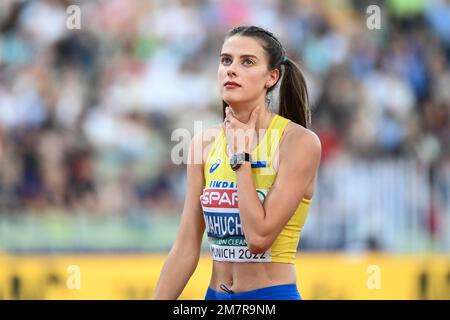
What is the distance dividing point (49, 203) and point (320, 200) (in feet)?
10.1

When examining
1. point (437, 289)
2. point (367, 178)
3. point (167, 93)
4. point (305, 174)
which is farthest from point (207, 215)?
point (167, 93)

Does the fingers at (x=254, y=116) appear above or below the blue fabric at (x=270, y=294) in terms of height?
above

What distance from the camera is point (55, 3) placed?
12.4m

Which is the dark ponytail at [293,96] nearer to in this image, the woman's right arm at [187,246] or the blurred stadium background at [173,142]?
the woman's right arm at [187,246]

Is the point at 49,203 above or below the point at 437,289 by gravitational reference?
above

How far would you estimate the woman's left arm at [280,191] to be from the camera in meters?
4.64

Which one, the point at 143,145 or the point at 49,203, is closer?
the point at 49,203

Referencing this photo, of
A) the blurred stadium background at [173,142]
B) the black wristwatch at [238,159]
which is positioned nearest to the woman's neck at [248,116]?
the black wristwatch at [238,159]

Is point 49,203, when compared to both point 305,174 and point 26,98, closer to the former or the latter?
point 26,98

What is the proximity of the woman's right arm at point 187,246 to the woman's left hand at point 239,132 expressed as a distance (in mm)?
258

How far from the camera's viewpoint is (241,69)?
4.84 metres

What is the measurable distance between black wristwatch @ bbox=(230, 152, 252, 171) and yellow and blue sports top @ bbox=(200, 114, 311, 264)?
0.36ft
